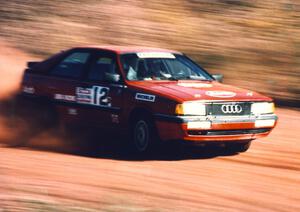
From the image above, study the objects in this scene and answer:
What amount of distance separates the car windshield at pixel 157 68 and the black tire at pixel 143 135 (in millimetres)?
645

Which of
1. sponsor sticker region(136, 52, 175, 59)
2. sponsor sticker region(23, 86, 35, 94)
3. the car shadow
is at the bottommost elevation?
the car shadow

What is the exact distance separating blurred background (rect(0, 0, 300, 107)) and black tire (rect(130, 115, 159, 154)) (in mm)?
5314

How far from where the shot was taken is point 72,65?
35.2 ft

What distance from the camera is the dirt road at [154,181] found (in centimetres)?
697

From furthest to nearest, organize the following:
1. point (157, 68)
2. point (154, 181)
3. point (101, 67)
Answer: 1. point (101, 67)
2. point (157, 68)
3. point (154, 181)

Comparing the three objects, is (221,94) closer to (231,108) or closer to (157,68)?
(231,108)

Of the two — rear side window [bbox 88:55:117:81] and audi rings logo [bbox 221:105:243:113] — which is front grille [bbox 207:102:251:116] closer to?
audi rings logo [bbox 221:105:243:113]

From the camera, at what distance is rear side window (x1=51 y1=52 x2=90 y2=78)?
10.5 m

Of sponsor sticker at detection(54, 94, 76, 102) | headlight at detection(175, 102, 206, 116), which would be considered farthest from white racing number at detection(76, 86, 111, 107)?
headlight at detection(175, 102, 206, 116)

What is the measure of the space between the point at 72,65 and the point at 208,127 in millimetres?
2513

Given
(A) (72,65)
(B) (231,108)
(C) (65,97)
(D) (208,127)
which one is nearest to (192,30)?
(A) (72,65)

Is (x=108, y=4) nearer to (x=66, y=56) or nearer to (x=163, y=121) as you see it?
(x=66, y=56)

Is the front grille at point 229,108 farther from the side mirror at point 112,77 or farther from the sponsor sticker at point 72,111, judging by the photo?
the sponsor sticker at point 72,111

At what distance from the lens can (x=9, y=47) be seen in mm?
18000
